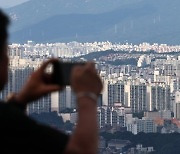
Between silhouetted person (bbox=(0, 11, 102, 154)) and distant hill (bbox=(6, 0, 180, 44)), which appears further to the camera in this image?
distant hill (bbox=(6, 0, 180, 44))

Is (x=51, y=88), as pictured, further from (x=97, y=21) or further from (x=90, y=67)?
(x=97, y=21)

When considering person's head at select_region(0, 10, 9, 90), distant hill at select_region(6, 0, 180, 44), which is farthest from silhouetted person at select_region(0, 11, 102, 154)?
distant hill at select_region(6, 0, 180, 44)

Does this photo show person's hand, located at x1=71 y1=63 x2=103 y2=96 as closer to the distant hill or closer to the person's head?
the person's head

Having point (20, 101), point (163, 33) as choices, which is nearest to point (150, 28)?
point (163, 33)

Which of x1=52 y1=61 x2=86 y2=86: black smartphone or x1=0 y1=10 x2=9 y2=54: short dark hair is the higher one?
x1=0 y1=10 x2=9 y2=54: short dark hair

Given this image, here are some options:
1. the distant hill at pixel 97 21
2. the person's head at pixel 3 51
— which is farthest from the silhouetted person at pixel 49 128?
the distant hill at pixel 97 21

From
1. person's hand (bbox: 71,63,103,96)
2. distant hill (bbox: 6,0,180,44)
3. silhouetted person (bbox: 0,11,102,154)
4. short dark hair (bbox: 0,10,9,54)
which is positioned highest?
distant hill (bbox: 6,0,180,44)

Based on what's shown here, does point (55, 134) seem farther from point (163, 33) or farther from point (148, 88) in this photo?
point (163, 33)
